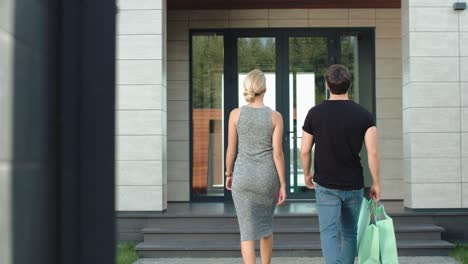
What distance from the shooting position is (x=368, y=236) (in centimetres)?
385

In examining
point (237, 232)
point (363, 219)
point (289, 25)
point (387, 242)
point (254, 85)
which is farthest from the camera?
point (289, 25)

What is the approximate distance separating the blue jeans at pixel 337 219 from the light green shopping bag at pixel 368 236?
0.05 metres

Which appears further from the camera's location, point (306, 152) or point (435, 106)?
point (435, 106)

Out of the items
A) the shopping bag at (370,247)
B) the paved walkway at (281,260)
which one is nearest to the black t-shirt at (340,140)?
the shopping bag at (370,247)

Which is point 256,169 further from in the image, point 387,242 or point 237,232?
point 237,232

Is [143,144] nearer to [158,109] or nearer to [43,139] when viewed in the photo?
[158,109]

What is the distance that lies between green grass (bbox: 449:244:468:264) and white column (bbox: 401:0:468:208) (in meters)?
0.48

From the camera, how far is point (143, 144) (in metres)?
7.10

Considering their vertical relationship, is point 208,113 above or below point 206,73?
below

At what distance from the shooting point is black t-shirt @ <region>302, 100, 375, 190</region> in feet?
12.8

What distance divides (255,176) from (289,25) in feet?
18.5

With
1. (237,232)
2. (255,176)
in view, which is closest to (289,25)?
(237,232)

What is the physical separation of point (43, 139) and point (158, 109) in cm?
641

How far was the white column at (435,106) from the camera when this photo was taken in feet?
22.9
